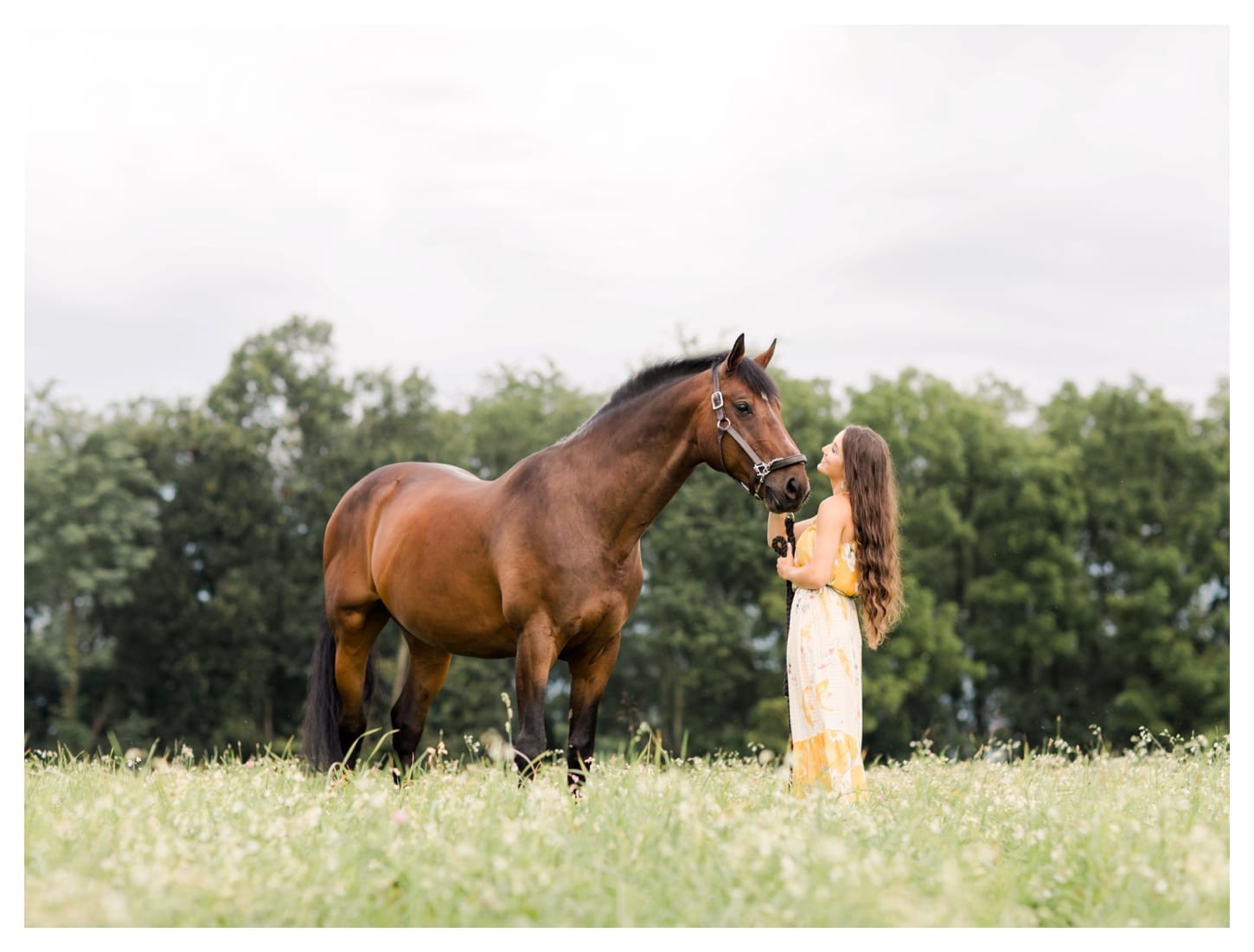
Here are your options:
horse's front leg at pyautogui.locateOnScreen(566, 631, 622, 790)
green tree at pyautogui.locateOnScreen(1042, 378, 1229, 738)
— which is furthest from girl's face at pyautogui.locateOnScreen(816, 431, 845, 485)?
green tree at pyautogui.locateOnScreen(1042, 378, 1229, 738)

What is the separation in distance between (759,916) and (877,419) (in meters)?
30.5

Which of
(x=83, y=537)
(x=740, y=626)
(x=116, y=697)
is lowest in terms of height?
(x=116, y=697)

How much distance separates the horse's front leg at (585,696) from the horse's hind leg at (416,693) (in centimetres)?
177

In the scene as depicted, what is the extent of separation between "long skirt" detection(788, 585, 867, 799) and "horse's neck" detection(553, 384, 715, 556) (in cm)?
100

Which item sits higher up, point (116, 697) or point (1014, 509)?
point (1014, 509)

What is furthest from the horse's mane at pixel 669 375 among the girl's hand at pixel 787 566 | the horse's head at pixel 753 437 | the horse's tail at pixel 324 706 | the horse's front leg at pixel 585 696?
the horse's tail at pixel 324 706

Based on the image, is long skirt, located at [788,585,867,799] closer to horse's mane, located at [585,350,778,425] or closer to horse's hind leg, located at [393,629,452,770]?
horse's mane, located at [585,350,778,425]

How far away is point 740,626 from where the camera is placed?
103 feet

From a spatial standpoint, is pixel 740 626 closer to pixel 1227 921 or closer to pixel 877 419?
pixel 877 419

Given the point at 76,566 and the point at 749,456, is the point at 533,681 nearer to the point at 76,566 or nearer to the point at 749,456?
the point at 749,456

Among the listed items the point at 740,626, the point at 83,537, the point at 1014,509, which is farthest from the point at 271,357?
the point at 1014,509

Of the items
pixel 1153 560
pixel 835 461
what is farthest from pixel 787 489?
pixel 1153 560

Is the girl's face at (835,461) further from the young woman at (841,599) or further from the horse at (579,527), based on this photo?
the horse at (579,527)

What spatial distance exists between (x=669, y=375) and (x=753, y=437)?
808mm
